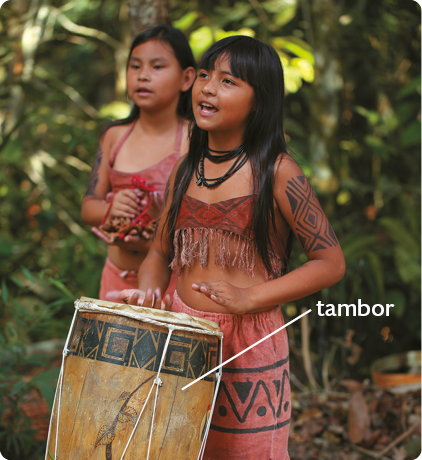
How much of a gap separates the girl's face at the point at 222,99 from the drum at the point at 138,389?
622mm

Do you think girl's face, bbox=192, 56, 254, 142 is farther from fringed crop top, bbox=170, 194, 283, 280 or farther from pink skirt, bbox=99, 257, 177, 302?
pink skirt, bbox=99, 257, 177, 302

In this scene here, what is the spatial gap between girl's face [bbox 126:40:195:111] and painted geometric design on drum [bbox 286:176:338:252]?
89 cm

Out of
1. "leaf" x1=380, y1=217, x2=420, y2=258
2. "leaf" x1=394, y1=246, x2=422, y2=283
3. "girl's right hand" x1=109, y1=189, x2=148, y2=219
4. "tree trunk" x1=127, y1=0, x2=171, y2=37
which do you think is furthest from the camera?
"leaf" x1=380, y1=217, x2=420, y2=258

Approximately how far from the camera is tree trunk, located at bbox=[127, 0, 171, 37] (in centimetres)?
264

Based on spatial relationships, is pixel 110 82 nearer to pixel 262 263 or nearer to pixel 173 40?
pixel 173 40

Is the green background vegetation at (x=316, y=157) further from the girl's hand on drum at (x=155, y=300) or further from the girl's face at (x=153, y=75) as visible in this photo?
the girl's hand on drum at (x=155, y=300)

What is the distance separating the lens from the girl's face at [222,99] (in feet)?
4.83

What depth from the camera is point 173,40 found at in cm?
213

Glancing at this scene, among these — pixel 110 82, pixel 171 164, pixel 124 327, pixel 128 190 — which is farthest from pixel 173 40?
pixel 110 82

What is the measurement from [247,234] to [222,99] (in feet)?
1.41

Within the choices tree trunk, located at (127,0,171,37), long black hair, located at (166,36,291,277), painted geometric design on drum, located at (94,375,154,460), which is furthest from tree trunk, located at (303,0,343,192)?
painted geometric design on drum, located at (94,375,154,460)

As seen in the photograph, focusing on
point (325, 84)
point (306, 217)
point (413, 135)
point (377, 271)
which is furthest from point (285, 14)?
point (306, 217)

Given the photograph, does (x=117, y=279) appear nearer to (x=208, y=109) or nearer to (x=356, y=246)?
(x=208, y=109)

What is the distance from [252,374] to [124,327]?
474 millimetres
